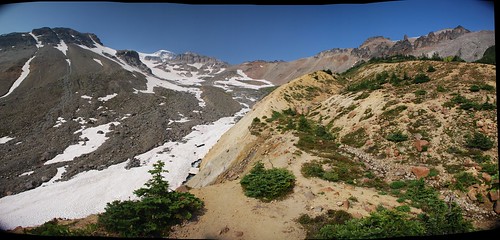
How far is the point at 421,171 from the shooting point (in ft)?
29.4

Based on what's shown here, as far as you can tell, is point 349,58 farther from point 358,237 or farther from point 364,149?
point 358,237

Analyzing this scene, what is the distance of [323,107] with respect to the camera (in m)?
21.5

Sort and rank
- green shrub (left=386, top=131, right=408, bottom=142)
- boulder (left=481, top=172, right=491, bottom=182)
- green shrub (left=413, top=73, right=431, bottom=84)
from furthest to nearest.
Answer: green shrub (left=413, top=73, right=431, bottom=84) < green shrub (left=386, top=131, right=408, bottom=142) < boulder (left=481, top=172, right=491, bottom=182)

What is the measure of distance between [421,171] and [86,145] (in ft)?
106

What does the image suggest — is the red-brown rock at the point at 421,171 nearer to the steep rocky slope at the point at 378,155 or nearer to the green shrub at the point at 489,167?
the steep rocky slope at the point at 378,155

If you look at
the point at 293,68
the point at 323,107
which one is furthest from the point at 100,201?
the point at 293,68

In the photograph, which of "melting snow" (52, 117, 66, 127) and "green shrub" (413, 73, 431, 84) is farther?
"melting snow" (52, 117, 66, 127)

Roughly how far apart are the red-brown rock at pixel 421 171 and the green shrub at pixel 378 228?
12.9 ft

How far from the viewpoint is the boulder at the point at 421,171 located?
29.0ft

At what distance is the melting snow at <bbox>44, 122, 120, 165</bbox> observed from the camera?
2833cm

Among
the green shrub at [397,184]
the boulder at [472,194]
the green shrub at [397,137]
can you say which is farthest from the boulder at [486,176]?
the green shrub at [397,137]

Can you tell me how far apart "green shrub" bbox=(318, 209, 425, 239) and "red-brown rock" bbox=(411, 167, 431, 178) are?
12.9 ft

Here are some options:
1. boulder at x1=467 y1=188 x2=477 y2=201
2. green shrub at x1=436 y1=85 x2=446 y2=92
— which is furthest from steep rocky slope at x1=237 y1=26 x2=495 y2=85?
boulder at x1=467 y1=188 x2=477 y2=201

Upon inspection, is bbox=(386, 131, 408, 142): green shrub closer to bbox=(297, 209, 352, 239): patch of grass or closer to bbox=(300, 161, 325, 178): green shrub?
bbox=(300, 161, 325, 178): green shrub
